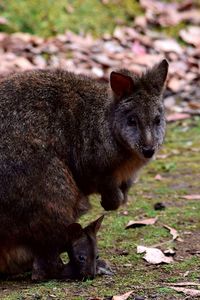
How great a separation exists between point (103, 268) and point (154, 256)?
0.46 meters

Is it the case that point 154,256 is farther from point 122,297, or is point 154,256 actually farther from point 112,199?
point 122,297

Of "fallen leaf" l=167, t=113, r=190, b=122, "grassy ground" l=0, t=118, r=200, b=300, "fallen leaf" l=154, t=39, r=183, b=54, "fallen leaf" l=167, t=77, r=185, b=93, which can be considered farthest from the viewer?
"fallen leaf" l=154, t=39, r=183, b=54

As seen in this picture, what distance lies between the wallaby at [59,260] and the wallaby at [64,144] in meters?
0.02

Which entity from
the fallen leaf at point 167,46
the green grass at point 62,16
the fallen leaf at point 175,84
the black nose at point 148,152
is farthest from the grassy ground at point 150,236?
the green grass at point 62,16

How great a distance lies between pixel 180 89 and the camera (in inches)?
425

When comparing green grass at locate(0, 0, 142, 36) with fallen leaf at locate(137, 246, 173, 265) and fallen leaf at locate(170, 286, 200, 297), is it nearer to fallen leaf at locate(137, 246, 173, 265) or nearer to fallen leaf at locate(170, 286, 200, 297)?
fallen leaf at locate(137, 246, 173, 265)

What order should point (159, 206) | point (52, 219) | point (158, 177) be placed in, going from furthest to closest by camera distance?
point (158, 177)
point (159, 206)
point (52, 219)

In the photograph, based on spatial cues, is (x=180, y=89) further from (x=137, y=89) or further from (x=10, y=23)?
Result: (x=137, y=89)

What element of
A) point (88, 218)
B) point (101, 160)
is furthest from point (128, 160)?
point (88, 218)

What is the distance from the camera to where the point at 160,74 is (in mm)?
5812

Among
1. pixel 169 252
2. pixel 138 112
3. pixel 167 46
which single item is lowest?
pixel 167 46

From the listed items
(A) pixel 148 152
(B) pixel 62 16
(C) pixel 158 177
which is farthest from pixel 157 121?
(B) pixel 62 16

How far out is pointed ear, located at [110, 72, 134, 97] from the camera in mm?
5590

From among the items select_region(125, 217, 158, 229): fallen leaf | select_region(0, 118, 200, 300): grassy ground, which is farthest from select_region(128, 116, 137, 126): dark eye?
select_region(125, 217, 158, 229): fallen leaf
